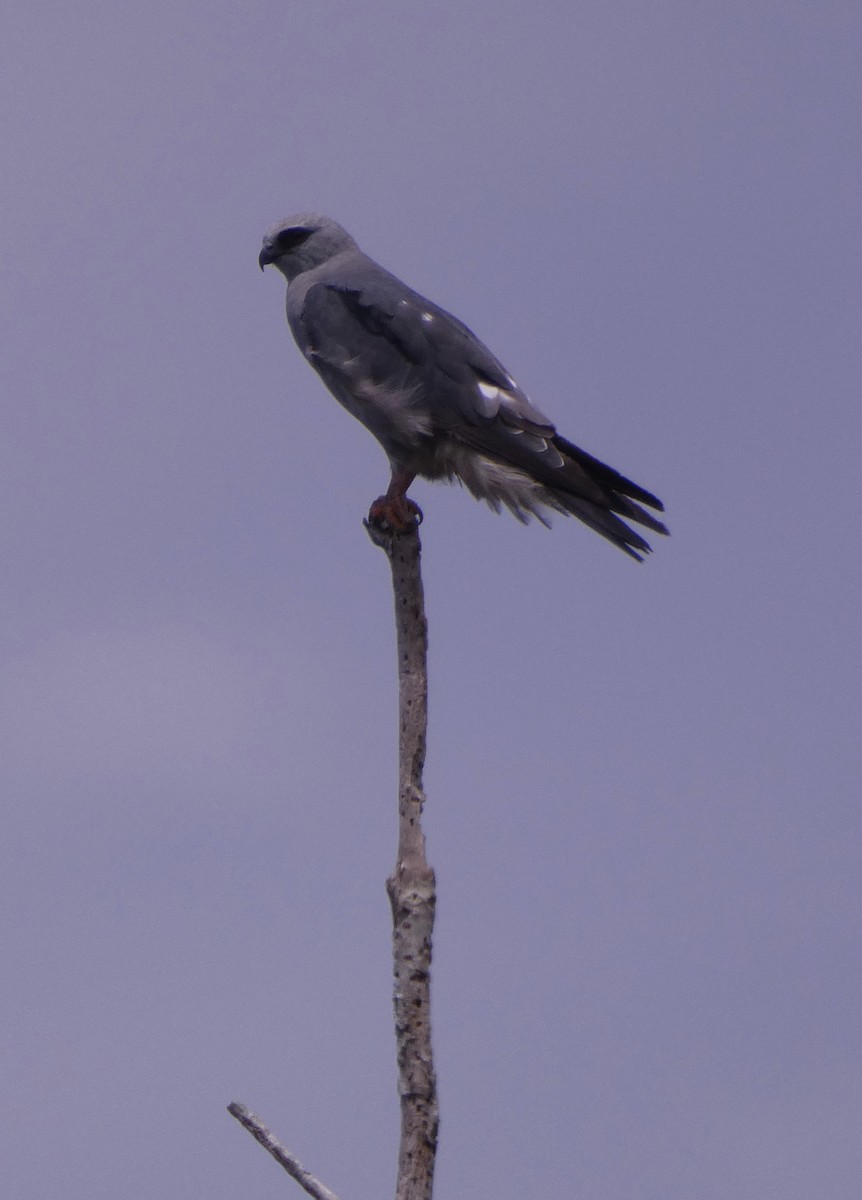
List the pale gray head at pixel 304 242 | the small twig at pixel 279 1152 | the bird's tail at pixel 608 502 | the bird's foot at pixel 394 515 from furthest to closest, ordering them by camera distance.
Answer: the pale gray head at pixel 304 242
the bird's tail at pixel 608 502
the bird's foot at pixel 394 515
the small twig at pixel 279 1152

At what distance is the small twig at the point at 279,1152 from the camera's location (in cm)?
402

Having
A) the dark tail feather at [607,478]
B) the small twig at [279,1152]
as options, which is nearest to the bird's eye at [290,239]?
the dark tail feather at [607,478]

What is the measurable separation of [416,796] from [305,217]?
4921 millimetres

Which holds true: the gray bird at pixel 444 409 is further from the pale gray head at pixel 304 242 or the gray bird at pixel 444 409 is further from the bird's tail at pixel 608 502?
the pale gray head at pixel 304 242

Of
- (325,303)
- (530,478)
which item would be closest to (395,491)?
(530,478)

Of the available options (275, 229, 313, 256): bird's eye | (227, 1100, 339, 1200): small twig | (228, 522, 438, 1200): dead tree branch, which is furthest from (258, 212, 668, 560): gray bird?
(227, 1100, 339, 1200): small twig

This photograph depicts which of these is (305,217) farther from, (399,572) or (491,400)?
(399,572)

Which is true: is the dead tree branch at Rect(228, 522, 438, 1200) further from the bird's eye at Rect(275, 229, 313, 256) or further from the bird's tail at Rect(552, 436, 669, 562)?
the bird's eye at Rect(275, 229, 313, 256)

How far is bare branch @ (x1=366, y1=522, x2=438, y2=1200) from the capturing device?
4.20m

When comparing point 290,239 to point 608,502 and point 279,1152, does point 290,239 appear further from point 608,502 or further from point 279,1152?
point 279,1152

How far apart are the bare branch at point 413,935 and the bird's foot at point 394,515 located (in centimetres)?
67

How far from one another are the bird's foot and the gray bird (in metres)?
0.55

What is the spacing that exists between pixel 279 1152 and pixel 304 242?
584cm

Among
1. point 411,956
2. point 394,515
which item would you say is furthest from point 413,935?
point 394,515
